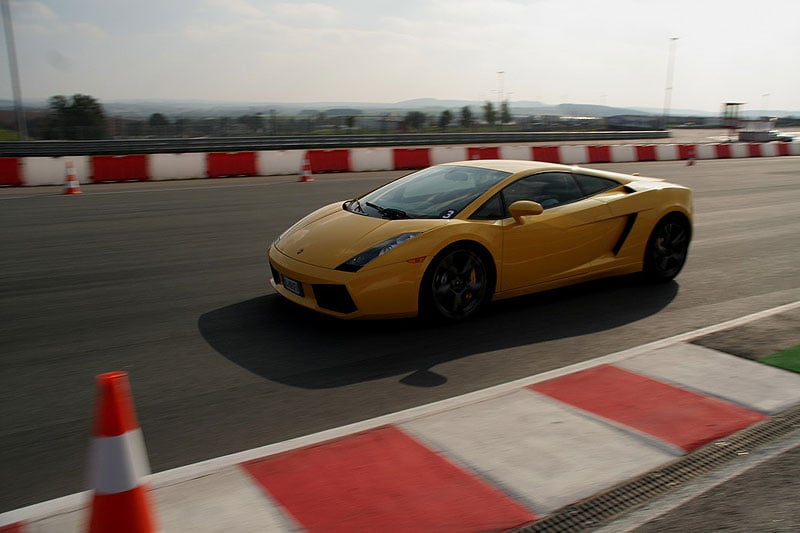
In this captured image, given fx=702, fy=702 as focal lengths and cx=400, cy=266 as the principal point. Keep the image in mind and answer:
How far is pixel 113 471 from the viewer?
246cm

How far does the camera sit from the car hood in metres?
5.47

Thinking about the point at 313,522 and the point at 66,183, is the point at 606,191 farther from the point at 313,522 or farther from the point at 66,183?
the point at 66,183

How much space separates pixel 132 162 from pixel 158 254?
9196 mm

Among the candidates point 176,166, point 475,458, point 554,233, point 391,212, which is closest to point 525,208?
point 554,233

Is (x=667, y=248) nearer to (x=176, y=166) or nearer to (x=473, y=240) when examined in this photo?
(x=473, y=240)

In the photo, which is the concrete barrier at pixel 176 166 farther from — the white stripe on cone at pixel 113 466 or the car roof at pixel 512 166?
the white stripe on cone at pixel 113 466

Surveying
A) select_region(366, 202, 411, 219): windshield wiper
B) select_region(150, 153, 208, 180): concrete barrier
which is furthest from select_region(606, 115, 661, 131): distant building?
select_region(366, 202, 411, 219): windshield wiper

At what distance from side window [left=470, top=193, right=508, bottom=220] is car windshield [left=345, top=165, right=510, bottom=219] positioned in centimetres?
12

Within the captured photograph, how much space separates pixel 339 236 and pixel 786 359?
11.2ft

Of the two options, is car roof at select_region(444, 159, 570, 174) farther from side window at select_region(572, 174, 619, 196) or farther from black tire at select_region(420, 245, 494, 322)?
black tire at select_region(420, 245, 494, 322)

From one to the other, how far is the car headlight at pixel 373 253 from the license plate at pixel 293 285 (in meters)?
0.40

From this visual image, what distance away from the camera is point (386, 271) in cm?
532

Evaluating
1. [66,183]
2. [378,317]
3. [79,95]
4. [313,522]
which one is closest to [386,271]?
[378,317]

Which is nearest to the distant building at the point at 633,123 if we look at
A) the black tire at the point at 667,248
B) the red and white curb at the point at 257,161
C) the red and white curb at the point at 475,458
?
the red and white curb at the point at 257,161
